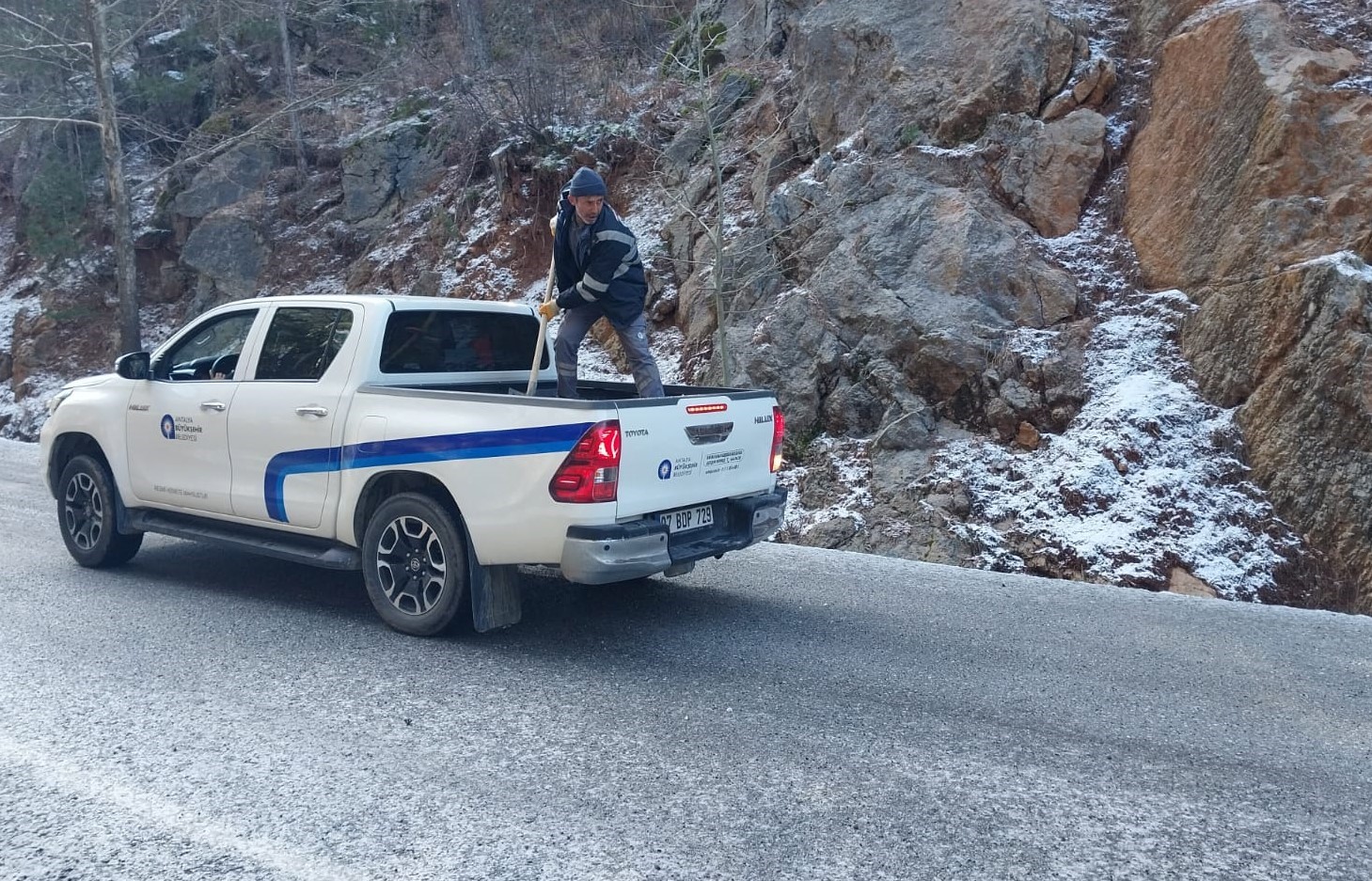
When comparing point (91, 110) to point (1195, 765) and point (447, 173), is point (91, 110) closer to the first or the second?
point (447, 173)

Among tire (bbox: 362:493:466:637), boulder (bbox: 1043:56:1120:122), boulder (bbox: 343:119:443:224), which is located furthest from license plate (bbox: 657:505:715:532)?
boulder (bbox: 343:119:443:224)

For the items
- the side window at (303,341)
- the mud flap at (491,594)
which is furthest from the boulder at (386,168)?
the mud flap at (491,594)

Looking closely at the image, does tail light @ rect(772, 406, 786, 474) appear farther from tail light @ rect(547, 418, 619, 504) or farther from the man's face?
the man's face

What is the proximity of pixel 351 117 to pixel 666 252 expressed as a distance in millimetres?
12321

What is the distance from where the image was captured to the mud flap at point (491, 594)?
570 centimetres

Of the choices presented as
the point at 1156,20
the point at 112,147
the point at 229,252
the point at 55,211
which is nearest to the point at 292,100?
the point at 229,252

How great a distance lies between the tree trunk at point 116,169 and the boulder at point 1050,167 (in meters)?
14.3

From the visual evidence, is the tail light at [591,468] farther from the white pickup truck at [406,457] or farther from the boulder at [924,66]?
the boulder at [924,66]

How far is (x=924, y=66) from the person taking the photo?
14164mm

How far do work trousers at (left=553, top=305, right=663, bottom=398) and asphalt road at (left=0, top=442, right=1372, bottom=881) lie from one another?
1438 mm

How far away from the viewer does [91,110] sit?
24.2 metres

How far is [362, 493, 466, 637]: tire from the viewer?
5727mm

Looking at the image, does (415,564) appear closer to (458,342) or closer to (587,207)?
(458,342)

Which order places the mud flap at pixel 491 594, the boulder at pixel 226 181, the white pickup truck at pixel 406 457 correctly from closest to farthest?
the white pickup truck at pixel 406 457 < the mud flap at pixel 491 594 < the boulder at pixel 226 181
